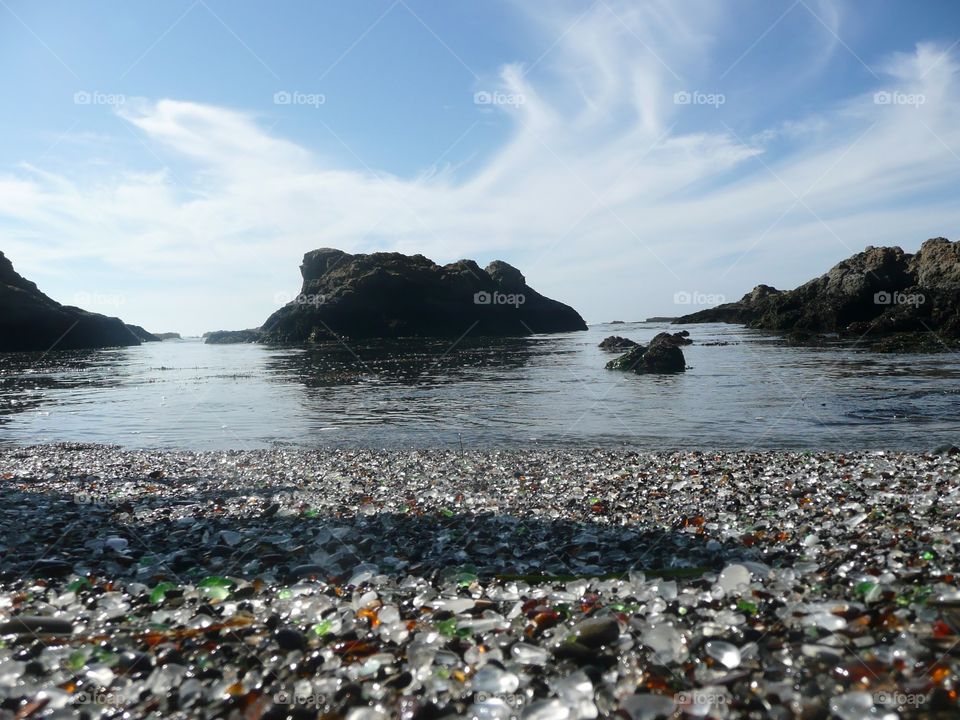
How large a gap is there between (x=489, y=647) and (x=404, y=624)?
0.75 metres

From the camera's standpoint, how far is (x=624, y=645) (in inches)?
153

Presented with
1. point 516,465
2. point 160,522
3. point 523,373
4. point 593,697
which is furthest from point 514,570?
point 523,373

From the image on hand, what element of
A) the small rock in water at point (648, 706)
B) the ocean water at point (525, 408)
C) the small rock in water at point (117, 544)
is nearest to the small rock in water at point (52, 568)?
the small rock in water at point (117, 544)

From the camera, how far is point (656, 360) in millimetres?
31906

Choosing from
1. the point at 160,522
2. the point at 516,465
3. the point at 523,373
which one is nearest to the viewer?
the point at 160,522

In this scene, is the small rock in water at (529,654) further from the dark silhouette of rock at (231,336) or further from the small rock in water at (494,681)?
the dark silhouette of rock at (231,336)

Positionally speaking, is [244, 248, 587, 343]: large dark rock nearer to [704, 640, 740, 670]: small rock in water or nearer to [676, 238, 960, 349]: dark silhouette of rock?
[676, 238, 960, 349]: dark silhouette of rock

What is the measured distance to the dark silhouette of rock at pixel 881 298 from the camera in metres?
52.1

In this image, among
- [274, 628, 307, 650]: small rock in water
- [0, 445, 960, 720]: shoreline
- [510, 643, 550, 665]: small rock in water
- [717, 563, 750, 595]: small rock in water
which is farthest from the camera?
[717, 563, 750, 595]: small rock in water

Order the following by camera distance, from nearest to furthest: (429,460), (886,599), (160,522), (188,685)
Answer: (188,685), (886,599), (160,522), (429,460)

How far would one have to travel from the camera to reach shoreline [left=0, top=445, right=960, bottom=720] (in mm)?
3469

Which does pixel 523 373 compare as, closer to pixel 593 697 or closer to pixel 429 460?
pixel 429 460

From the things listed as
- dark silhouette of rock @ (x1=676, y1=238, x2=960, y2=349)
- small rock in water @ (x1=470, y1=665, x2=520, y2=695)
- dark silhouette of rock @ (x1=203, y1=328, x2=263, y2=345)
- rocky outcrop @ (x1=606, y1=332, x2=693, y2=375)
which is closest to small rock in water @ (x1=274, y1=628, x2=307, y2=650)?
small rock in water @ (x1=470, y1=665, x2=520, y2=695)

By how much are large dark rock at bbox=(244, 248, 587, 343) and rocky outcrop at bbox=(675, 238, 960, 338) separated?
45361 millimetres
